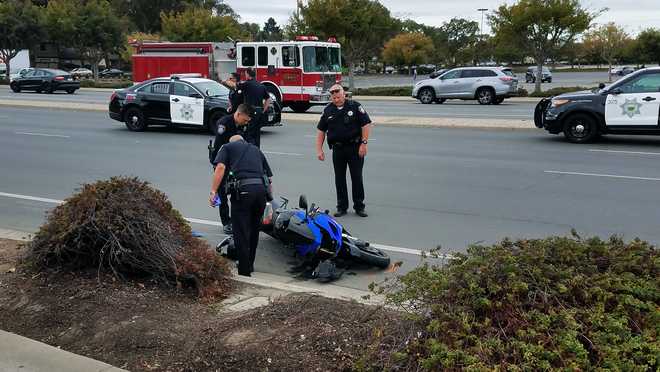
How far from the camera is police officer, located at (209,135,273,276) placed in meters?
5.95

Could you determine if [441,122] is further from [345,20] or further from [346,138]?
[345,20]

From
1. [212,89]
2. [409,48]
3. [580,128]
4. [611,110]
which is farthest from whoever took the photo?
[409,48]

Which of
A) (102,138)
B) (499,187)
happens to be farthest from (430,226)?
(102,138)

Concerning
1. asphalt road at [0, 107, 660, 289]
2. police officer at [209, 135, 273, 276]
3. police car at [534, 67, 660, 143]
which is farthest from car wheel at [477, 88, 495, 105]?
police officer at [209, 135, 273, 276]

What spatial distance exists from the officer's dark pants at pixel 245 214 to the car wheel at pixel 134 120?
13.3 metres

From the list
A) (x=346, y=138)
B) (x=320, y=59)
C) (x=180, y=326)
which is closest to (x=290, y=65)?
(x=320, y=59)

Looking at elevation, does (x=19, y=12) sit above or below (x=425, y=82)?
above

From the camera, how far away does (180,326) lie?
428 centimetres

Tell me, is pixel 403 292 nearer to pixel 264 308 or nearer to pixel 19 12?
pixel 264 308

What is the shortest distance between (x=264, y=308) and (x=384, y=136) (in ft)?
42.7

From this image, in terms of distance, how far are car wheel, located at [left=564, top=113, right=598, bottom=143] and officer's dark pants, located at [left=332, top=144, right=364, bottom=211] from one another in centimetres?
833

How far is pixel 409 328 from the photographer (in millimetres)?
3264

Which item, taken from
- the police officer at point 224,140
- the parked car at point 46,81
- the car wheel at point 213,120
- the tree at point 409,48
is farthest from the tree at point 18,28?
the police officer at point 224,140

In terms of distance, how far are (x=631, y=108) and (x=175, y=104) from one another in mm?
11232
